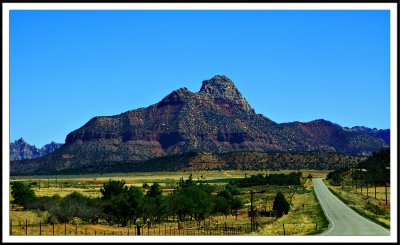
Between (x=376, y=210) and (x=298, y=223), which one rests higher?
(x=298, y=223)

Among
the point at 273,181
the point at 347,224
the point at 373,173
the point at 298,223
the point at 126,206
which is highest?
the point at 373,173

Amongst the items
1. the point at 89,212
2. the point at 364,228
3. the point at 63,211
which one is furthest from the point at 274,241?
the point at 89,212

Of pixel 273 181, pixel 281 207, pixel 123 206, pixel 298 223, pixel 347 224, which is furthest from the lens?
pixel 273 181

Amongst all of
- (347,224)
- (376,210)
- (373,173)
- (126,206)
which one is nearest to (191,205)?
(126,206)

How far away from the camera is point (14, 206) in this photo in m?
78.2

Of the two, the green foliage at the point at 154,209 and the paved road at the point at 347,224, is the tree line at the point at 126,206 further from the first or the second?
the paved road at the point at 347,224

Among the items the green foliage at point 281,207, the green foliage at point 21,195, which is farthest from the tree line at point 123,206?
the green foliage at point 281,207

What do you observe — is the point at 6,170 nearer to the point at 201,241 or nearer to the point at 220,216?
the point at 201,241

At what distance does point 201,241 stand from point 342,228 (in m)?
33.0

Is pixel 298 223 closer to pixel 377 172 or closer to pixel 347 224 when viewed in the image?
pixel 347 224

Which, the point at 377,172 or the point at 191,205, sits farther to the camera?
the point at 377,172

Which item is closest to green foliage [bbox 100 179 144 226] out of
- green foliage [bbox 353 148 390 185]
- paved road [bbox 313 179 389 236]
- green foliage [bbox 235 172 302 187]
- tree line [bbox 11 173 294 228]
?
tree line [bbox 11 173 294 228]

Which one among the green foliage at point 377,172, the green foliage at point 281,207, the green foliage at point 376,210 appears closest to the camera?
the green foliage at point 376,210

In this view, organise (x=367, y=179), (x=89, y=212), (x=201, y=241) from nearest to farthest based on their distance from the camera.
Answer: (x=201, y=241), (x=89, y=212), (x=367, y=179)
